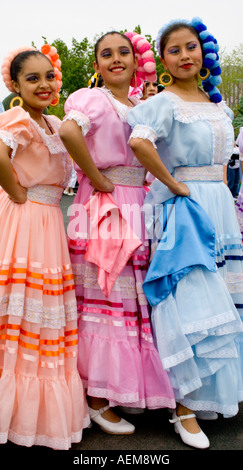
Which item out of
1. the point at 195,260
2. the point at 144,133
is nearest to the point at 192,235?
the point at 195,260

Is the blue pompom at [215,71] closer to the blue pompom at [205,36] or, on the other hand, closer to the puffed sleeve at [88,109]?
the blue pompom at [205,36]

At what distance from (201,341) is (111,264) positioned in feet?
1.93

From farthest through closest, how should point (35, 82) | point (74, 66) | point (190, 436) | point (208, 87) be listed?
point (74, 66), point (208, 87), point (35, 82), point (190, 436)

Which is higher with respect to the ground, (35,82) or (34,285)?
Answer: (35,82)

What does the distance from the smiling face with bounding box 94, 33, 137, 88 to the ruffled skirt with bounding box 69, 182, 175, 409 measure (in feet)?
2.00

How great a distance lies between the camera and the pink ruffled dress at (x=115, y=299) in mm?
2396

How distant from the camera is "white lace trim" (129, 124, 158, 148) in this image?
232cm

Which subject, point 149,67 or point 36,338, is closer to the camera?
point 36,338

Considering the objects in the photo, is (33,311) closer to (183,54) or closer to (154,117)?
(154,117)

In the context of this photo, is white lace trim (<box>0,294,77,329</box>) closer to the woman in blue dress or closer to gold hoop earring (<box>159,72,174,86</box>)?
the woman in blue dress

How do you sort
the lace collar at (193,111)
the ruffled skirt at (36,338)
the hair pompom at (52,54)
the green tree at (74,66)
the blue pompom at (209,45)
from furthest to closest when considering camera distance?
1. the green tree at (74,66)
2. the hair pompom at (52,54)
3. the blue pompom at (209,45)
4. the lace collar at (193,111)
5. the ruffled skirt at (36,338)

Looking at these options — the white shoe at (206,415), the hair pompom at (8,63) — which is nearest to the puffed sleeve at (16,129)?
the hair pompom at (8,63)

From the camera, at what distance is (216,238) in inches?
98.1

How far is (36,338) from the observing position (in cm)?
229
